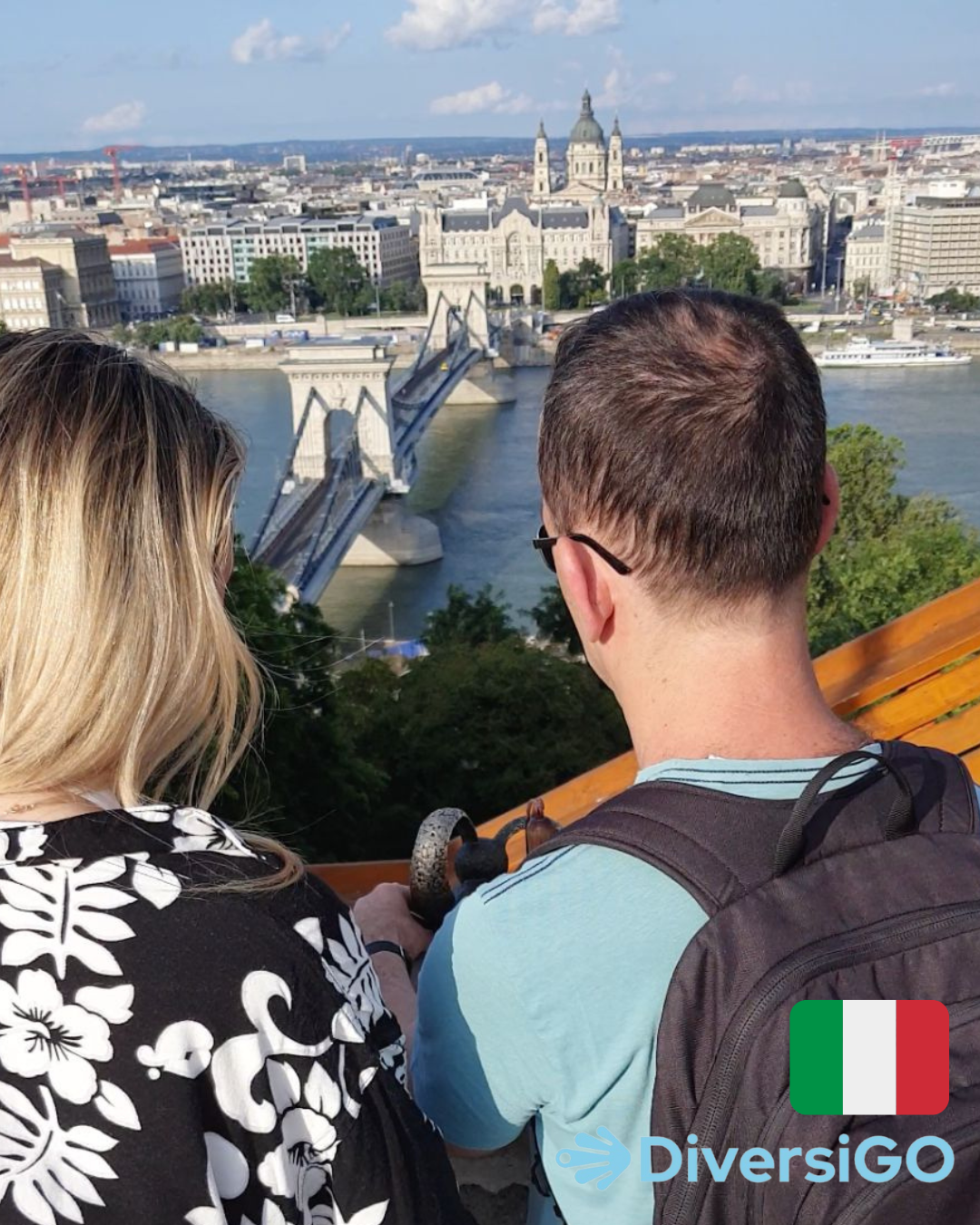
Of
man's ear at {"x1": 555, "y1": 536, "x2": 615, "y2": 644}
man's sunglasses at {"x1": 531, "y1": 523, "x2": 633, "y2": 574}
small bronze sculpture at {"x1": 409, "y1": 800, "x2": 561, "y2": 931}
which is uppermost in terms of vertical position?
man's sunglasses at {"x1": 531, "y1": 523, "x2": 633, "y2": 574}

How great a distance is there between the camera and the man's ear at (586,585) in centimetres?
55

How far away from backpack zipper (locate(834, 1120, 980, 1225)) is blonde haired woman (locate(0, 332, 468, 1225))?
18cm

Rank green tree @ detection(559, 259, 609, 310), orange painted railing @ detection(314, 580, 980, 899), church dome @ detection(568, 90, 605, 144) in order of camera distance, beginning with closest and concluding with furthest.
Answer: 1. orange painted railing @ detection(314, 580, 980, 899)
2. green tree @ detection(559, 259, 609, 310)
3. church dome @ detection(568, 90, 605, 144)

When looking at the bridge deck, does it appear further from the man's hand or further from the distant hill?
the distant hill

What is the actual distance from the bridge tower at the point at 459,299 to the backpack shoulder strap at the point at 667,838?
21.0 meters

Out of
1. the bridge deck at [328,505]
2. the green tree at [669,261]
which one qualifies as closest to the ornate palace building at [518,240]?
the green tree at [669,261]

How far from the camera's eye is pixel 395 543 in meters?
12.6

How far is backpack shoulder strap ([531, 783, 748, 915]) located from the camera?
0.48 m

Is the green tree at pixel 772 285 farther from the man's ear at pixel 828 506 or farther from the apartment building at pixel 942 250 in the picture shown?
the man's ear at pixel 828 506

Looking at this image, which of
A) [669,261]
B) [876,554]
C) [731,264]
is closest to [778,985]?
[876,554]

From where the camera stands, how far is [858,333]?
73.4ft

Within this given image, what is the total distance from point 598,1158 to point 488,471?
1533 cm

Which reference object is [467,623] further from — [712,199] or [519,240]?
[712,199]

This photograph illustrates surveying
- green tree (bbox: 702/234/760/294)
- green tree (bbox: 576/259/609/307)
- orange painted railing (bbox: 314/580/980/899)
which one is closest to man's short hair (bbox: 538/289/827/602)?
orange painted railing (bbox: 314/580/980/899)
